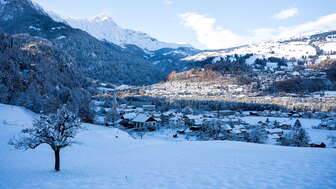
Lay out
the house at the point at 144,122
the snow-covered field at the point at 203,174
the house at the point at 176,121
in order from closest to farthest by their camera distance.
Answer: the snow-covered field at the point at 203,174
the house at the point at 144,122
the house at the point at 176,121

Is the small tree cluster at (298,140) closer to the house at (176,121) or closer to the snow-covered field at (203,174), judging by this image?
the snow-covered field at (203,174)

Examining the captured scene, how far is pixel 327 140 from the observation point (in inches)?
1560

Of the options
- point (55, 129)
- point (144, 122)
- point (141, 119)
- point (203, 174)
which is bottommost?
point (144, 122)

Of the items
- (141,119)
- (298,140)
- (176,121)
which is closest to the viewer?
(298,140)

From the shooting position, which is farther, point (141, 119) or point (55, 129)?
point (141, 119)

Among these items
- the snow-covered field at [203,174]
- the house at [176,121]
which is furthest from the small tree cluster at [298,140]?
the house at [176,121]

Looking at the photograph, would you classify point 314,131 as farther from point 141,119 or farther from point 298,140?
point 141,119

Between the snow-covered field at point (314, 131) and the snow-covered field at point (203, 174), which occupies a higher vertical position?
the snow-covered field at point (203, 174)

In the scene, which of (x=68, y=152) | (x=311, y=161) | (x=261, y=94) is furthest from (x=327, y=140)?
(x=261, y=94)

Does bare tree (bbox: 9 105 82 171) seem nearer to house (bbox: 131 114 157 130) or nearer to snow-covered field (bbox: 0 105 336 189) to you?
snow-covered field (bbox: 0 105 336 189)

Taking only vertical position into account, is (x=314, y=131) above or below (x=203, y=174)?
below

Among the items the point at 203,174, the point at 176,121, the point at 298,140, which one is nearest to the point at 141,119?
the point at 176,121

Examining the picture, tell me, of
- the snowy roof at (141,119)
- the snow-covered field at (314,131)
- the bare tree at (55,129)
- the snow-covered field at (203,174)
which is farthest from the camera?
the snowy roof at (141,119)

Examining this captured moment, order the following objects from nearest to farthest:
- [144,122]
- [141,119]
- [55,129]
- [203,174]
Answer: [203,174] < [55,129] < [144,122] < [141,119]
